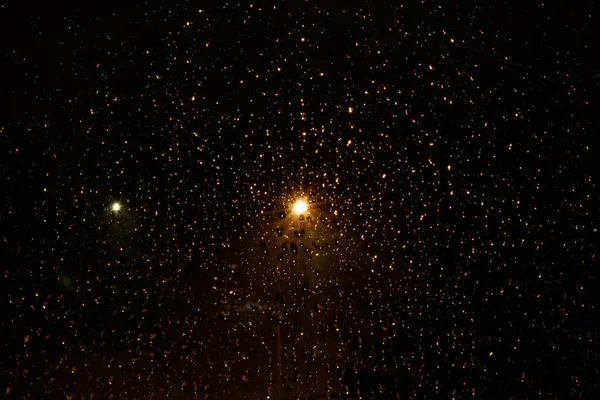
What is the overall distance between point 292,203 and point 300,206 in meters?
0.02

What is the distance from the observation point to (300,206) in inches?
35.3

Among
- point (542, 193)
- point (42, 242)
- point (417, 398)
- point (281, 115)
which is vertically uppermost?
point (281, 115)

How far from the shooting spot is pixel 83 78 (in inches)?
33.9

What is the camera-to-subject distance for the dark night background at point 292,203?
31.1 inches

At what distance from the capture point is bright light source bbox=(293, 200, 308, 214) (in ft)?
2.92

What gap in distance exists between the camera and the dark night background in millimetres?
791

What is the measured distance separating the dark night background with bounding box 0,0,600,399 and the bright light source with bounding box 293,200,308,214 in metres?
0.02

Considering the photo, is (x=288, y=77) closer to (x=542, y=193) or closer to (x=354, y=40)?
(x=354, y=40)

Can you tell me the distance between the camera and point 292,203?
2.93ft

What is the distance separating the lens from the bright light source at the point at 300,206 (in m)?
0.89

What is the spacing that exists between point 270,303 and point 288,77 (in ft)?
1.75

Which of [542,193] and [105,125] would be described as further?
[542,193]

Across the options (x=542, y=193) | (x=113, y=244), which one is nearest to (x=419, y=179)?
(x=542, y=193)

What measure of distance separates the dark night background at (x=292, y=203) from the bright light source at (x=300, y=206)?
0.02 m
